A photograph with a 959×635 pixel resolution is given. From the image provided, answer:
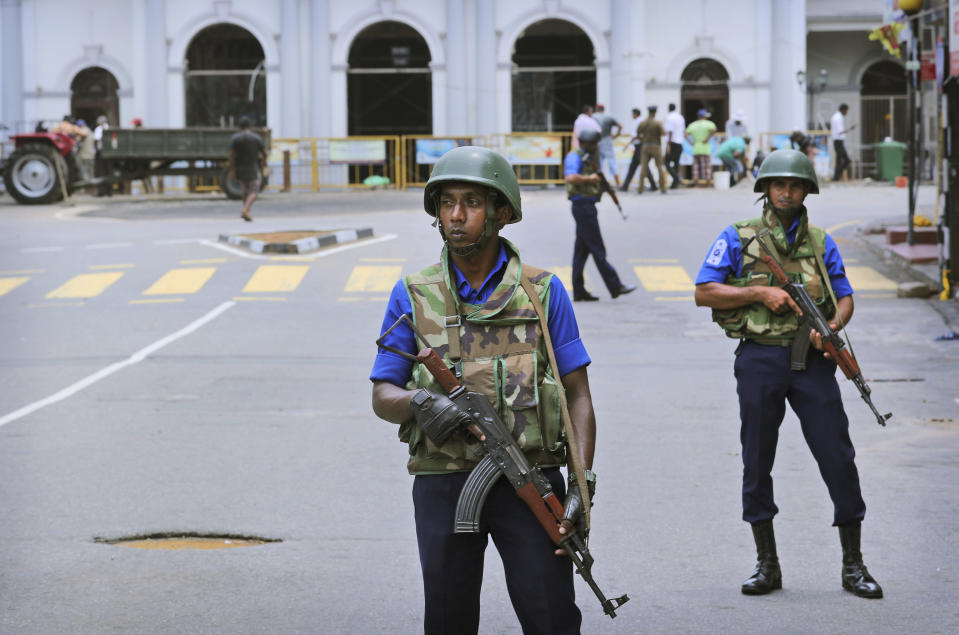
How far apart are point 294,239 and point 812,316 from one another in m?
16.1

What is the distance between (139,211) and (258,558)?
23252 millimetres

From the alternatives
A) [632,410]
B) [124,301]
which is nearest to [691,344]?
[632,410]

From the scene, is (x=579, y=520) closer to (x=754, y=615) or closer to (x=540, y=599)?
(x=540, y=599)

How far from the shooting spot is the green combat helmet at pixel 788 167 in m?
5.77

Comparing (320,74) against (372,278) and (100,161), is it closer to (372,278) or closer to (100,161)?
(100,161)

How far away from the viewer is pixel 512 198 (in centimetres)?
392

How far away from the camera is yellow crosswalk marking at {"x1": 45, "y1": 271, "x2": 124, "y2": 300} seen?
56.7 ft

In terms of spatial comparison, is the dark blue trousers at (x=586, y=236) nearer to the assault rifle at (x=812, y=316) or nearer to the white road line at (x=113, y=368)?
the white road line at (x=113, y=368)

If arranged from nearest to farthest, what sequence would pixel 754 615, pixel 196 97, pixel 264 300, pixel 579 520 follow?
1. pixel 579 520
2. pixel 754 615
3. pixel 264 300
4. pixel 196 97

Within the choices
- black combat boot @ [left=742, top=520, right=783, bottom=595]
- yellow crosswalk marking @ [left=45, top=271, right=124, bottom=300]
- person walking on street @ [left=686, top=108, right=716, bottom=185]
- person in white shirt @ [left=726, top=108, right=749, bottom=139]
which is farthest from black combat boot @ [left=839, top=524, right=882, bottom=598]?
person in white shirt @ [left=726, top=108, right=749, bottom=139]

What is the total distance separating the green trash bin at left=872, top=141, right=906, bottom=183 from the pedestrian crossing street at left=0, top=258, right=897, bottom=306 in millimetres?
18474

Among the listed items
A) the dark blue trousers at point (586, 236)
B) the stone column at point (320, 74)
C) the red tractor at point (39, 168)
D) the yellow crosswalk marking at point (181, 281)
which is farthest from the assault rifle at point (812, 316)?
the stone column at point (320, 74)

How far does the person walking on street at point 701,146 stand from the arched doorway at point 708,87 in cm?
476

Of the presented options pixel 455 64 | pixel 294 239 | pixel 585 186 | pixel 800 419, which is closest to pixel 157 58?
pixel 455 64
